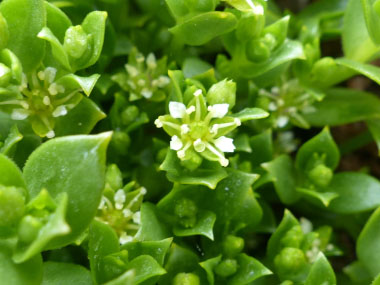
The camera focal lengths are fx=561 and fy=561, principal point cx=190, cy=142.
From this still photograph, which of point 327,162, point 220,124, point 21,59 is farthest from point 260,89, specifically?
point 21,59

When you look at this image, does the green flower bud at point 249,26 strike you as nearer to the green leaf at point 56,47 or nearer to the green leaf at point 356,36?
the green leaf at point 356,36

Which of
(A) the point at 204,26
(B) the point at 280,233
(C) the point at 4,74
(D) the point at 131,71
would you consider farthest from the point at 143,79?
(B) the point at 280,233

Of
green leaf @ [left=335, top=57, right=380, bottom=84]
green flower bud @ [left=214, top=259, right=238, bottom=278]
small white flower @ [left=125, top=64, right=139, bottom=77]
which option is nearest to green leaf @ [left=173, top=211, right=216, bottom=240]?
green flower bud @ [left=214, top=259, right=238, bottom=278]

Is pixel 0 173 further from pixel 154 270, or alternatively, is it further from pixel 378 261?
pixel 378 261

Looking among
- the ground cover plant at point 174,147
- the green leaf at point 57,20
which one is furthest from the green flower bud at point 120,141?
the green leaf at point 57,20

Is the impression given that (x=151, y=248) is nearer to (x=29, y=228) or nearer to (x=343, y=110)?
(x=29, y=228)

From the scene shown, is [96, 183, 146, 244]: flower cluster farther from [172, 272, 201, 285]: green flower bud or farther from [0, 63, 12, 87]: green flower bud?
[0, 63, 12, 87]: green flower bud
